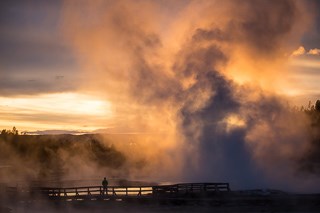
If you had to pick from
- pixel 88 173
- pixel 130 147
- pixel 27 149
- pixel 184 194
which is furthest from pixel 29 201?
pixel 27 149

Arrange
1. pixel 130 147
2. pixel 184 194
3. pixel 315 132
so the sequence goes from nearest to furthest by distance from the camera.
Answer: pixel 184 194 < pixel 315 132 < pixel 130 147

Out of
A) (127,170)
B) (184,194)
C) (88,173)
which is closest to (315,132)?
(127,170)

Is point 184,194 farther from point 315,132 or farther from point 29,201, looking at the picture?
point 315,132

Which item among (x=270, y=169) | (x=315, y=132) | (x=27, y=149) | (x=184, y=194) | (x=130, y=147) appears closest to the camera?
(x=184, y=194)

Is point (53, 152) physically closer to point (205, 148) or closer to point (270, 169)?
point (205, 148)

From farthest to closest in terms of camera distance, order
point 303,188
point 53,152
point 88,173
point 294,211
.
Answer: point 53,152, point 88,173, point 303,188, point 294,211

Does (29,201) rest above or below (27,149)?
below

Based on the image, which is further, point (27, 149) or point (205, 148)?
point (27, 149)

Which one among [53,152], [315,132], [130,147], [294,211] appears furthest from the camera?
[53,152]

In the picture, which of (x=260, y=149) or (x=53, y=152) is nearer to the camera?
(x=260, y=149)

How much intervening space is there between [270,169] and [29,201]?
19187 millimetres

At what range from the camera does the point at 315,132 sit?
247 feet

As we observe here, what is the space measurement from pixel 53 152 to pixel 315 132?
120 ft

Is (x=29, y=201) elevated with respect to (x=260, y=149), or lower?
lower
